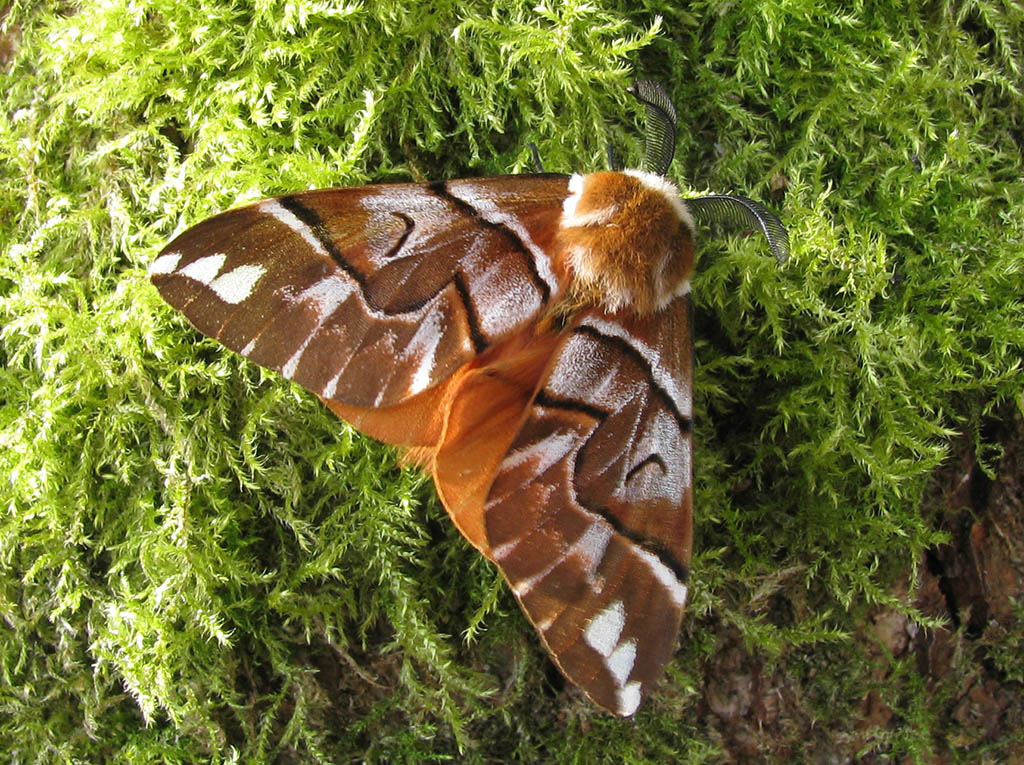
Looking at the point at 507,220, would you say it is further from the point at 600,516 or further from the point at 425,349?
the point at 600,516

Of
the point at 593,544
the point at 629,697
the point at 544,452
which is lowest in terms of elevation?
the point at 629,697

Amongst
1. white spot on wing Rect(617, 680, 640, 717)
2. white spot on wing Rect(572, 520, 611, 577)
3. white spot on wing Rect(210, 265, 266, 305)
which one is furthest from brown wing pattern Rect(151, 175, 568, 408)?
white spot on wing Rect(617, 680, 640, 717)

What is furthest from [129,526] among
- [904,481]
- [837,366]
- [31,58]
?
[904,481]

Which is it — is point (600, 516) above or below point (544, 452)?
below

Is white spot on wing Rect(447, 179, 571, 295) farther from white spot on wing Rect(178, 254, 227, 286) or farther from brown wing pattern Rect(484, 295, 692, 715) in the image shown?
white spot on wing Rect(178, 254, 227, 286)

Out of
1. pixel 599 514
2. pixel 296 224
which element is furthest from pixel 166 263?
pixel 599 514

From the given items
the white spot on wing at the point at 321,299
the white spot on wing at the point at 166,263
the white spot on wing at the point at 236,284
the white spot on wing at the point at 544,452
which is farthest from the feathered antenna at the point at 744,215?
the white spot on wing at the point at 166,263

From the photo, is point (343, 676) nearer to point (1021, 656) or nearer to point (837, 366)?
point (837, 366)

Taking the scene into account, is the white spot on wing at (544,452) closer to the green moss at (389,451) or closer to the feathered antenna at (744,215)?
the green moss at (389,451)
